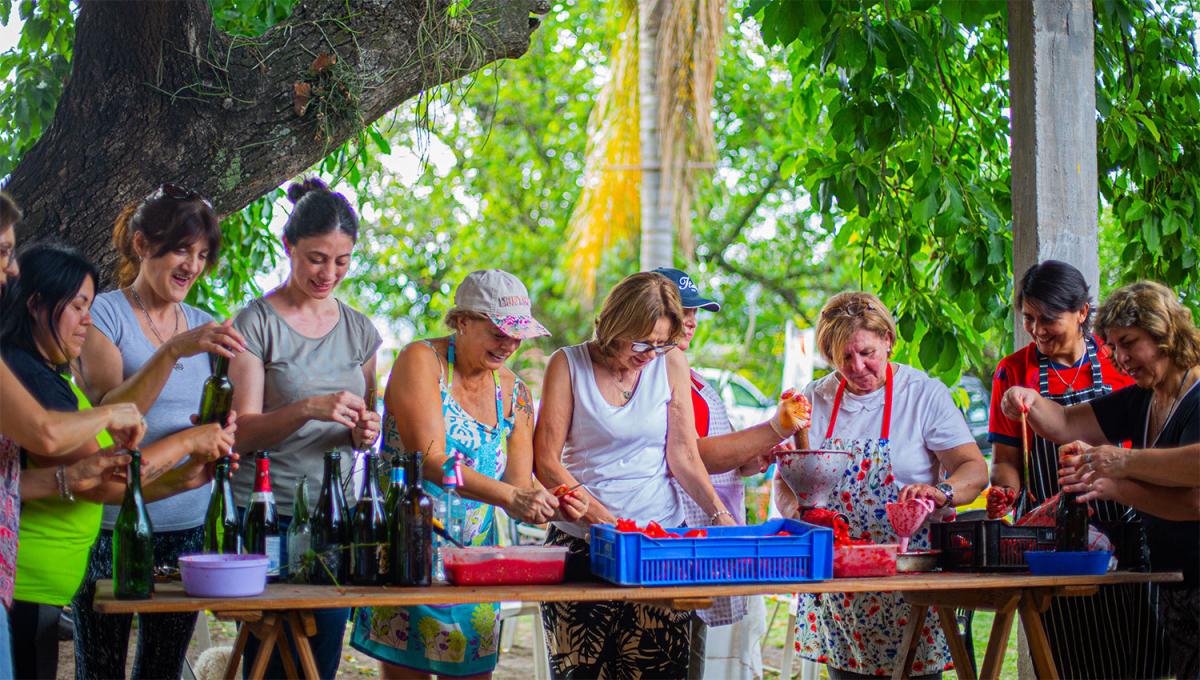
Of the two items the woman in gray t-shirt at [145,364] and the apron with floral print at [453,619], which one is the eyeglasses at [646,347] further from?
the woman in gray t-shirt at [145,364]

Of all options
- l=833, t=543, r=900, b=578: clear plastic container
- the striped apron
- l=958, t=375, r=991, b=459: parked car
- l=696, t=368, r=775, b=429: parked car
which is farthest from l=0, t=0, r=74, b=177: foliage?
l=958, t=375, r=991, b=459: parked car

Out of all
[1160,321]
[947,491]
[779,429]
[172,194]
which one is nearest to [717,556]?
[779,429]

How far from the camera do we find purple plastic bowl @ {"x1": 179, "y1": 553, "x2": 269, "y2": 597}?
254 centimetres

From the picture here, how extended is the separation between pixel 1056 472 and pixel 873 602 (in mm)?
701

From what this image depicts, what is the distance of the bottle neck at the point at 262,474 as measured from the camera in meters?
2.76

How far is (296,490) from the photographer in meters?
2.95

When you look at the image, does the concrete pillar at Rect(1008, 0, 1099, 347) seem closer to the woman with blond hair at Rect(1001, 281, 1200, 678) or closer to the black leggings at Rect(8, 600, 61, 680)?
the woman with blond hair at Rect(1001, 281, 1200, 678)

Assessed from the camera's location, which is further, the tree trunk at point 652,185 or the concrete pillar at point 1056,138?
the tree trunk at point 652,185

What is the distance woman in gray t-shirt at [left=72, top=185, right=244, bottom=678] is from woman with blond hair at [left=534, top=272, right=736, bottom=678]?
0.98 metres

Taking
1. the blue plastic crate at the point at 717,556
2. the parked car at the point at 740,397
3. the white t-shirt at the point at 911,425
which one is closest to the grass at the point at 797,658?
the white t-shirt at the point at 911,425

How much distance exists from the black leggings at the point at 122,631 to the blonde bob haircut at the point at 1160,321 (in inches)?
101

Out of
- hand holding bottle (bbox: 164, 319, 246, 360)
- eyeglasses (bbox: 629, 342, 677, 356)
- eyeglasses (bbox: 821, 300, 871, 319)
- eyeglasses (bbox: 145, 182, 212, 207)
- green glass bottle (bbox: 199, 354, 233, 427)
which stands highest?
eyeglasses (bbox: 145, 182, 212, 207)

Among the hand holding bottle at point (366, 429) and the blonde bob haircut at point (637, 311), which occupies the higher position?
the blonde bob haircut at point (637, 311)

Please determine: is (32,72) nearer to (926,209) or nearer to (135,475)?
(135,475)
